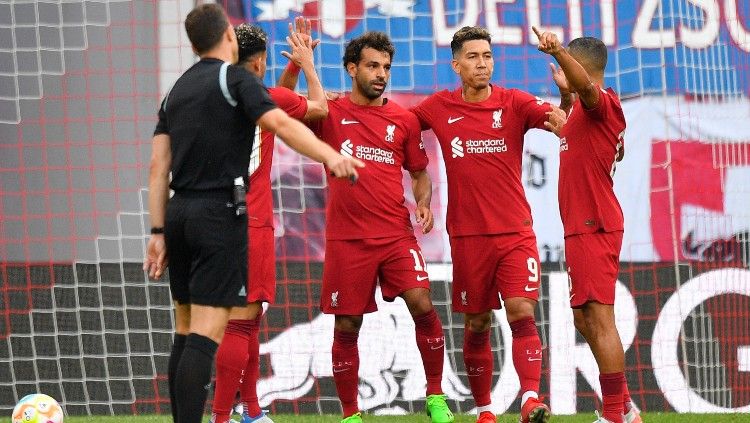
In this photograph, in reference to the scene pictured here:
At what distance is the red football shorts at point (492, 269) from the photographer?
7.34m

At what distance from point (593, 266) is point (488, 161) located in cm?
89

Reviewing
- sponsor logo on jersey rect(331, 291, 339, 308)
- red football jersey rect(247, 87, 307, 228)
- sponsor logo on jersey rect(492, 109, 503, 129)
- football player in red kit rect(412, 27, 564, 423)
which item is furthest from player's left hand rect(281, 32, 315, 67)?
sponsor logo on jersey rect(331, 291, 339, 308)

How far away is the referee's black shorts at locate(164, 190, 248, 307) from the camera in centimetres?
578

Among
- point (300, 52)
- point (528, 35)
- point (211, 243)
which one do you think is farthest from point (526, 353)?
point (528, 35)

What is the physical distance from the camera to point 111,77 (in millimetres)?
10422

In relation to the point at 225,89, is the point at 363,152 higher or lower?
lower

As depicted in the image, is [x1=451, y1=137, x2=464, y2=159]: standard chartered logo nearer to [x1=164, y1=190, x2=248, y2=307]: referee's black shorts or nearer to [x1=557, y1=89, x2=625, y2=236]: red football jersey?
[x1=557, y1=89, x2=625, y2=236]: red football jersey

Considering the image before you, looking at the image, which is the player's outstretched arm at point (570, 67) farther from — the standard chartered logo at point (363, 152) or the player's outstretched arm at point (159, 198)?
the player's outstretched arm at point (159, 198)

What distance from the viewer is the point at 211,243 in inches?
227

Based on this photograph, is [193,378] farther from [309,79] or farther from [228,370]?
[309,79]

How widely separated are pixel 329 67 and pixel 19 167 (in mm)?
2551

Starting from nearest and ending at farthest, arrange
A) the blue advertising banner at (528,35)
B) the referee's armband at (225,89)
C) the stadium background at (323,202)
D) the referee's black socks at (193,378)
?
the referee's black socks at (193,378), the referee's armband at (225,89), the stadium background at (323,202), the blue advertising banner at (528,35)

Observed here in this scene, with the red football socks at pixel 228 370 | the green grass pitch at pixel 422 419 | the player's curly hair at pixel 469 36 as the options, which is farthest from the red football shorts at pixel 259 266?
the player's curly hair at pixel 469 36

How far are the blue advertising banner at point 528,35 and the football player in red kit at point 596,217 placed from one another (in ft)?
9.89
